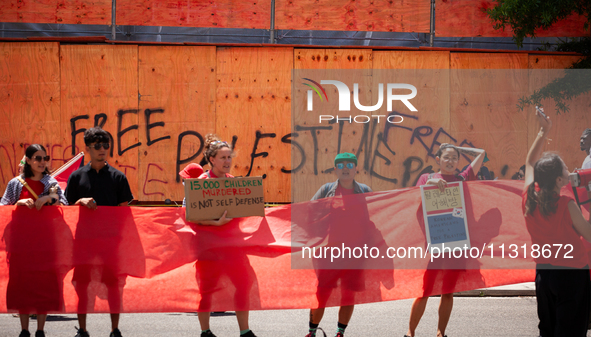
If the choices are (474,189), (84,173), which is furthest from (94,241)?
(474,189)

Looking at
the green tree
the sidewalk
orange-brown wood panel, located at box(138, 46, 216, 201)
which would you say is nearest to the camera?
the sidewalk

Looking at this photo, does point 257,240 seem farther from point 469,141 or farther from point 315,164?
point 469,141

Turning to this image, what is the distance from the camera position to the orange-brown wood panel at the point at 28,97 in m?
9.56

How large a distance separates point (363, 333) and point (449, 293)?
1360 mm

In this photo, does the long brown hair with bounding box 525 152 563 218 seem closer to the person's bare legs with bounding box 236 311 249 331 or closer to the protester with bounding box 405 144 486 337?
the protester with bounding box 405 144 486 337

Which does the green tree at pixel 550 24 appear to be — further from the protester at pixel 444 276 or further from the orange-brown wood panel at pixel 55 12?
the orange-brown wood panel at pixel 55 12

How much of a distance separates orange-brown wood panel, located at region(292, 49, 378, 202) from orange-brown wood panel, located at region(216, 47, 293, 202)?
28 centimetres

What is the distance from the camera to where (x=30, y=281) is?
191 inches

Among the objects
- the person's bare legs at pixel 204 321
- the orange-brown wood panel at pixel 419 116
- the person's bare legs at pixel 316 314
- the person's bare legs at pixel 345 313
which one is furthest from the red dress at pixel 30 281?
the orange-brown wood panel at pixel 419 116

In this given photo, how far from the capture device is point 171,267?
4883 mm

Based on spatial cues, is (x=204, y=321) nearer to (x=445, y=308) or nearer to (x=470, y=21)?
(x=445, y=308)

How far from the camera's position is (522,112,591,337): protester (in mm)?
4062

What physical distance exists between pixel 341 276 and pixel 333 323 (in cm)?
174

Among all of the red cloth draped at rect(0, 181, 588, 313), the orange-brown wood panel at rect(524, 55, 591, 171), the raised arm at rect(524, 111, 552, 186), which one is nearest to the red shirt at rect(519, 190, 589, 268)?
the raised arm at rect(524, 111, 552, 186)
